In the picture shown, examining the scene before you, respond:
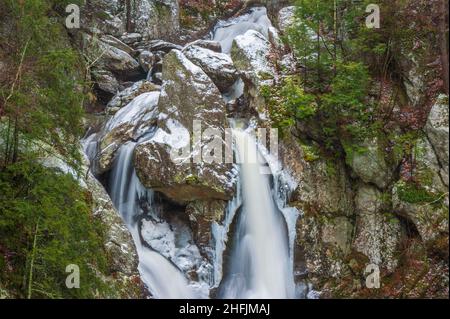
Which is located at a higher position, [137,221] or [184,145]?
[184,145]

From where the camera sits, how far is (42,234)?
6.56 m

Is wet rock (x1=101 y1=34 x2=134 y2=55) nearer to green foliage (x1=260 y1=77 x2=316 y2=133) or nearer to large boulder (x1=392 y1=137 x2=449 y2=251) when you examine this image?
green foliage (x1=260 y1=77 x2=316 y2=133)

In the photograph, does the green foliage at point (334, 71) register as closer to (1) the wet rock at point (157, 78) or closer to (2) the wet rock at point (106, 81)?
(1) the wet rock at point (157, 78)

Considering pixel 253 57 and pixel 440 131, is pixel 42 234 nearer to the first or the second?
pixel 440 131

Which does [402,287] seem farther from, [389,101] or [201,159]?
[201,159]

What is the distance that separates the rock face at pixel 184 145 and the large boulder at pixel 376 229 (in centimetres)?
307

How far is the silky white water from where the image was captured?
944cm

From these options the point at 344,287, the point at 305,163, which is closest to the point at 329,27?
the point at 305,163

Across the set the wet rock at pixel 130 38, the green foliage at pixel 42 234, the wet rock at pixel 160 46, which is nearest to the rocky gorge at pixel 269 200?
the green foliage at pixel 42 234

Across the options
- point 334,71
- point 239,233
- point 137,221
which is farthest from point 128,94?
point 334,71

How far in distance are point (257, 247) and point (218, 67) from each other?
217 inches

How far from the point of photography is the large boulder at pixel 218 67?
12.6 m

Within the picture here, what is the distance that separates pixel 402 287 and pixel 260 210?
3.36 m

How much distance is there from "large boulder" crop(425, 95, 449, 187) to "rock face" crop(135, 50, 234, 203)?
174 inches
